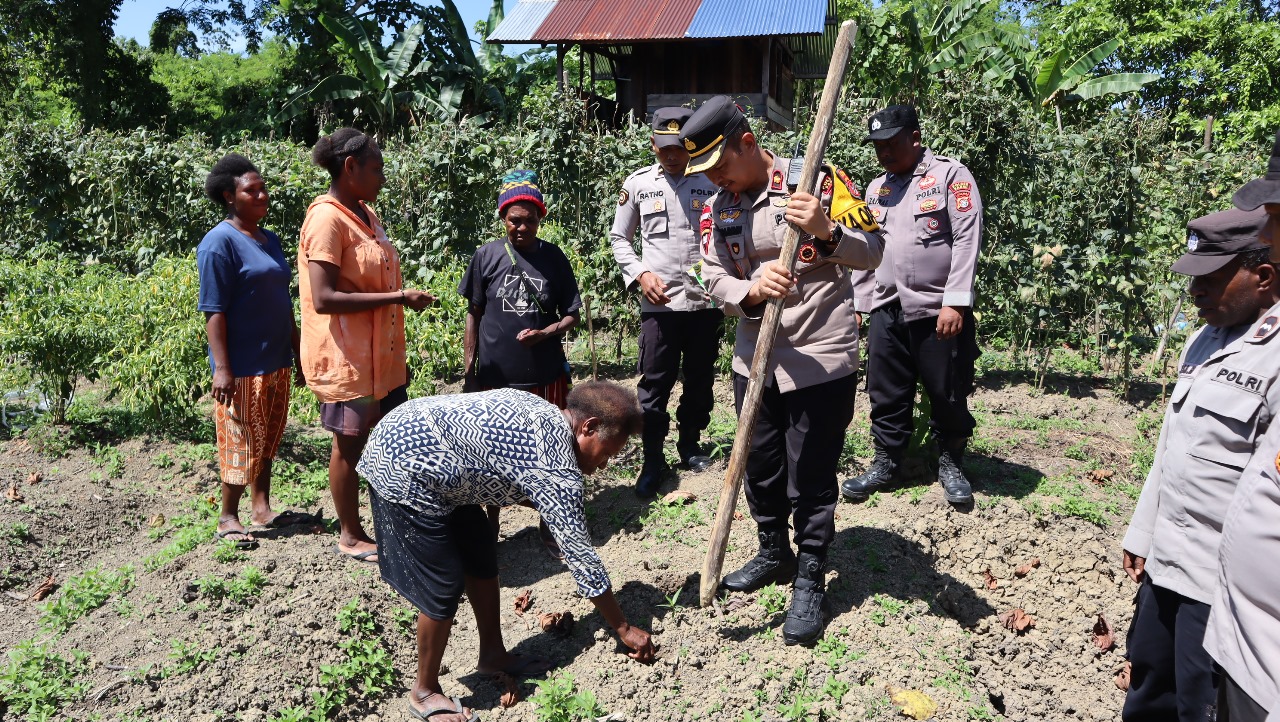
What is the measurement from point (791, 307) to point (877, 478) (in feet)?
6.09

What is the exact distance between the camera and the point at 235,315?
473 centimetres

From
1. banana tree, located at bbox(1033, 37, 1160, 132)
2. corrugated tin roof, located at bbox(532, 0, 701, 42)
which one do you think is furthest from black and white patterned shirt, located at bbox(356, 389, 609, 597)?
corrugated tin roof, located at bbox(532, 0, 701, 42)

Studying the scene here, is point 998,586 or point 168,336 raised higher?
point 168,336

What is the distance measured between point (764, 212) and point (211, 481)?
4.59 metres

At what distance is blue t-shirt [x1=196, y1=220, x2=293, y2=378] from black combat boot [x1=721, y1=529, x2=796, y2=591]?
2.74 metres

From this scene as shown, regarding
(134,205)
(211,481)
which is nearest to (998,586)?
(211,481)

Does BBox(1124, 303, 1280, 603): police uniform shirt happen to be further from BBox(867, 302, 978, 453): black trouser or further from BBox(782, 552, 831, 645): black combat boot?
BBox(867, 302, 978, 453): black trouser

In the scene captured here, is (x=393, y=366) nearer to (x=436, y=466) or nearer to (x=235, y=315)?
(x=235, y=315)

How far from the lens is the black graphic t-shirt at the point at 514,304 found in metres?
4.71

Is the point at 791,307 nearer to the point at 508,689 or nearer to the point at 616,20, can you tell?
the point at 508,689

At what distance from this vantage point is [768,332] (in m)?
3.42

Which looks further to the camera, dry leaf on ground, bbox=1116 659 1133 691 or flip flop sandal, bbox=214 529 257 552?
flip flop sandal, bbox=214 529 257 552

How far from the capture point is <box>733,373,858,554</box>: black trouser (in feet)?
11.9

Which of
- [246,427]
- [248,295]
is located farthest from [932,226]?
[246,427]
